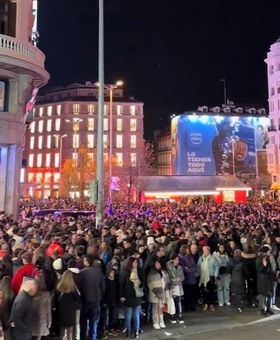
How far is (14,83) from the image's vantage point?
27969 millimetres

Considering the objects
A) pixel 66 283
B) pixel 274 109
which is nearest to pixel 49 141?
pixel 274 109

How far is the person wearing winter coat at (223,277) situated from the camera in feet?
41.3

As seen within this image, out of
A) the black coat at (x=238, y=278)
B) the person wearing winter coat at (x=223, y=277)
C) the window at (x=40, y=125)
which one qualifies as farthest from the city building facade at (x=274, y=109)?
the black coat at (x=238, y=278)

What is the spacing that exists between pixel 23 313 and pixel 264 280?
22.5 feet

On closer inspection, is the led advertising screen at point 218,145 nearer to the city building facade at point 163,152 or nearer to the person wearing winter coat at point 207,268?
the city building facade at point 163,152

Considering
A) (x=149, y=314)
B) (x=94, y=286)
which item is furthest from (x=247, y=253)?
(x=94, y=286)

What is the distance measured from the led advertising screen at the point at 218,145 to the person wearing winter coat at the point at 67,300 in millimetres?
77433

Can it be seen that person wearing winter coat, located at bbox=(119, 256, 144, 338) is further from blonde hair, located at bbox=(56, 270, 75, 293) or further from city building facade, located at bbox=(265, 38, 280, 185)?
city building facade, located at bbox=(265, 38, 280, 185)

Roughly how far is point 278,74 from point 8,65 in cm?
5286

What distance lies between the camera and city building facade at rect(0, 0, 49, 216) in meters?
26.6

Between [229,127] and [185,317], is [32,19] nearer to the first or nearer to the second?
[185,317]

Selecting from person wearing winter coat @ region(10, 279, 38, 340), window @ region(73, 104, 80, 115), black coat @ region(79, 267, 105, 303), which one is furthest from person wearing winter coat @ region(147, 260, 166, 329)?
window @ region(73, 104, 80, 115)

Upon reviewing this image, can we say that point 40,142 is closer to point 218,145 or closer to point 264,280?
point 218,145

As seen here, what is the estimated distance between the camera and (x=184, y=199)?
2314 inches
